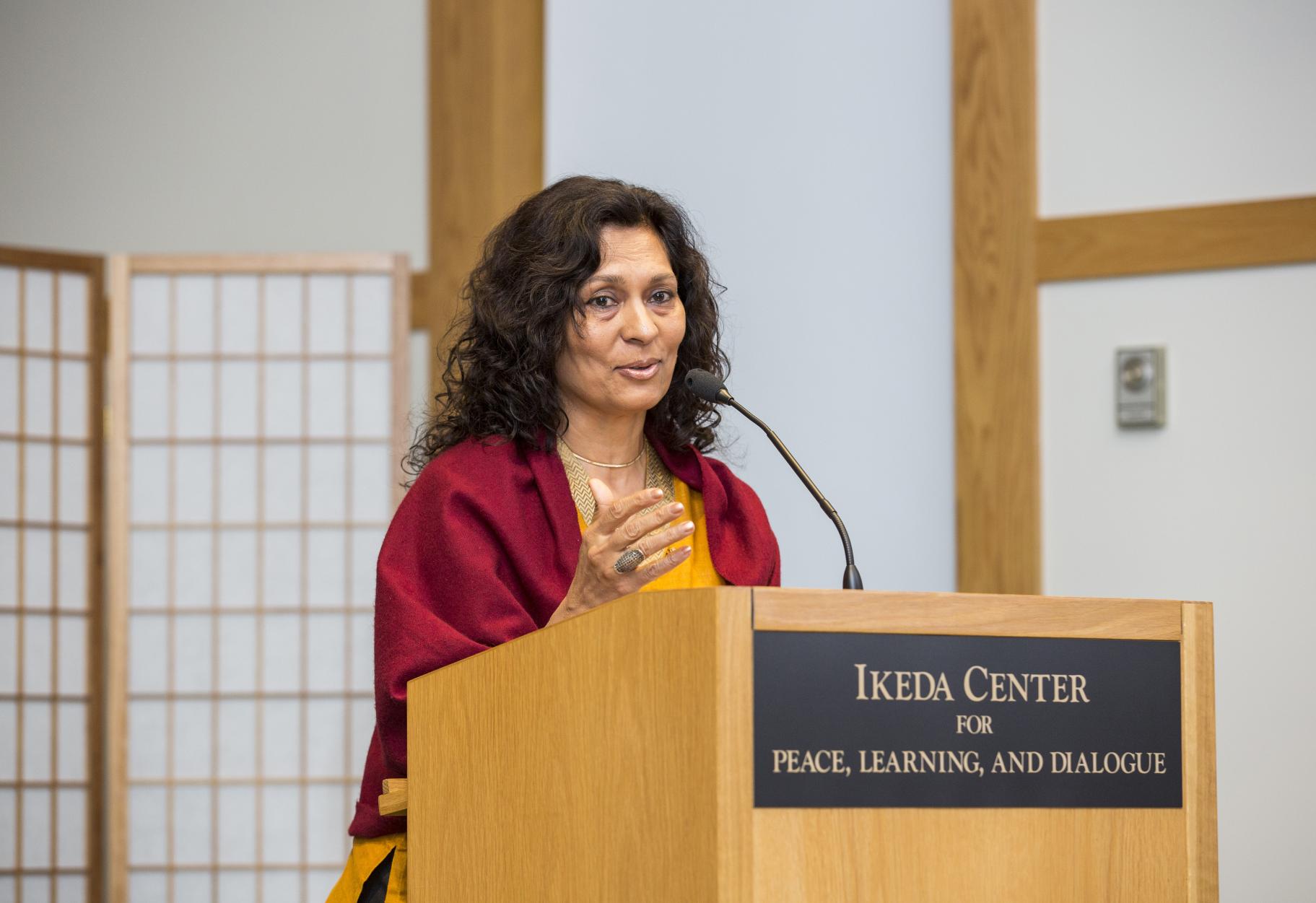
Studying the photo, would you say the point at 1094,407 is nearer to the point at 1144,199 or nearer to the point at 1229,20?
the point at 1144,199

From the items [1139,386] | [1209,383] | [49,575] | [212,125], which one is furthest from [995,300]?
[49,575]

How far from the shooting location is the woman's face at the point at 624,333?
6.47 ft

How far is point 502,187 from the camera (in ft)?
12.7

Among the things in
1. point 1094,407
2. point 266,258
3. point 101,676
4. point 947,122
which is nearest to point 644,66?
point 947,122

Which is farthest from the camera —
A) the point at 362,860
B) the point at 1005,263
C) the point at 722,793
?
the point at 1005,263

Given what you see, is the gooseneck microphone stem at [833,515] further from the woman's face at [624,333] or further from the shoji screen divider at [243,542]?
the shoji screen divider at [243,542]

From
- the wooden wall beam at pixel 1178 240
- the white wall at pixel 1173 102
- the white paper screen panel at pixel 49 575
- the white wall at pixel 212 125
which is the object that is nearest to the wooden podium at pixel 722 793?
the wooden wall beam at pixel 1178 240

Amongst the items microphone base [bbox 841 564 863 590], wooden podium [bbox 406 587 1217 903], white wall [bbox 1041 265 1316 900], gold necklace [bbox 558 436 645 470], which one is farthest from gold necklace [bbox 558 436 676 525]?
white wall [bbox 1041 265 1316 900]

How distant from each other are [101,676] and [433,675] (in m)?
2.89

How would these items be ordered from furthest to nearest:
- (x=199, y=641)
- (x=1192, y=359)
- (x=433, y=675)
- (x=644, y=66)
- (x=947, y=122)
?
1. (x=199, y=641)
2. (x=644, y=66)
3. (x=947, y=122)
4. (x=1192, y=359)
5. (x=433, y=675)

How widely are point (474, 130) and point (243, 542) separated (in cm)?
127

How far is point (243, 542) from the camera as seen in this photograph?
12.9 ft

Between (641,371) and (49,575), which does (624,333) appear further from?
(49,575)

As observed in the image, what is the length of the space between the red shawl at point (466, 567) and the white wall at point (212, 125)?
2.37m
